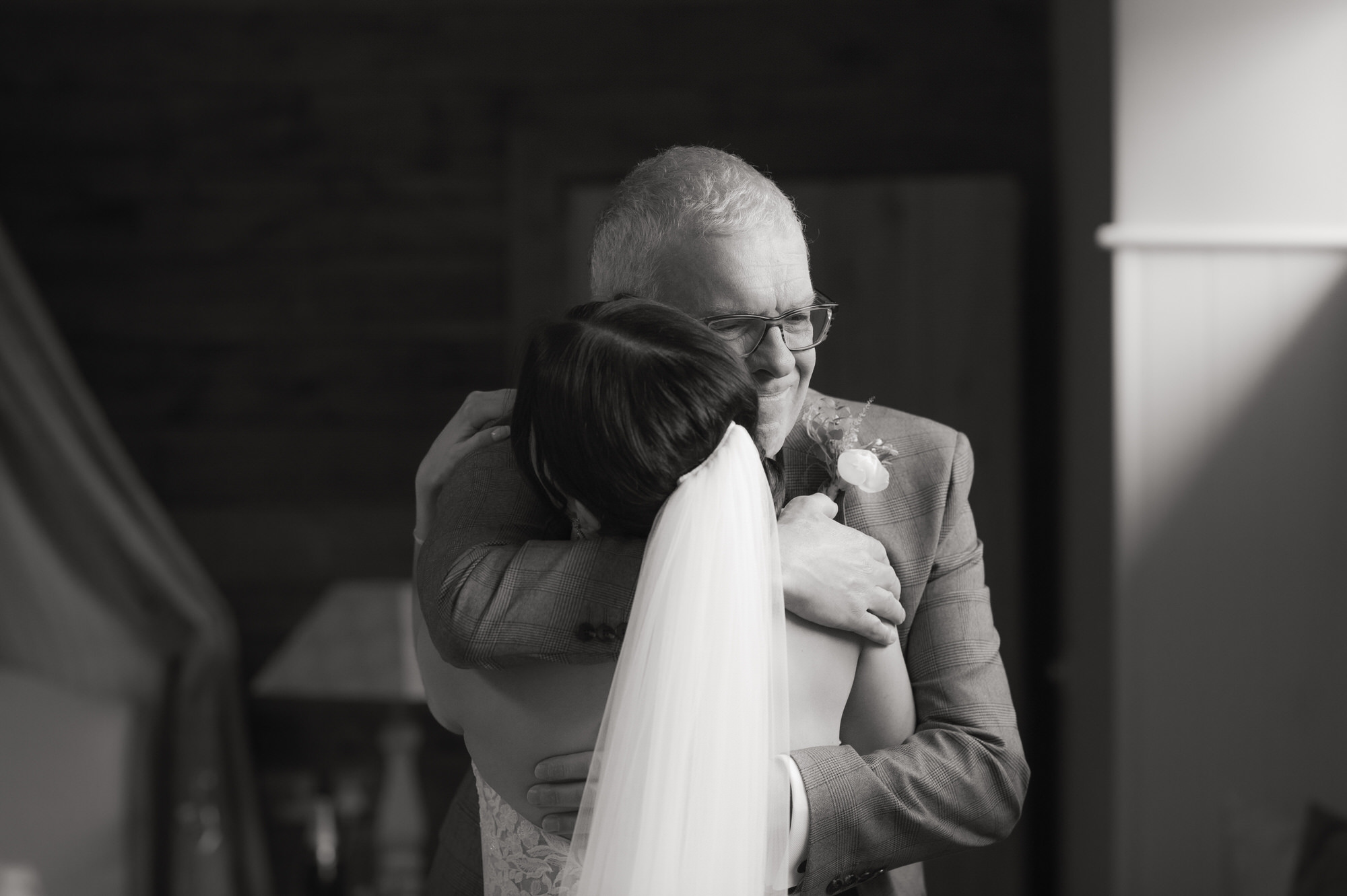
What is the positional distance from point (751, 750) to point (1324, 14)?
2.08 meters

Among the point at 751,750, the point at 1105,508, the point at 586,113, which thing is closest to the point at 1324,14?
the point at 1105,508

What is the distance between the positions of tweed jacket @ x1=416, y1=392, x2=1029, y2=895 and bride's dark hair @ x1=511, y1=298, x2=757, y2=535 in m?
0.08

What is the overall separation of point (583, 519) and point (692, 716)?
18 cm

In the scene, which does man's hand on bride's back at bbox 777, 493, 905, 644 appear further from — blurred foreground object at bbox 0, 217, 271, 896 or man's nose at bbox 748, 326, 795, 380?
blurred foreground object at bbox 0, 217, 271, 896

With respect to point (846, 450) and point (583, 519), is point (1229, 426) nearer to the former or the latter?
point (846, 450)

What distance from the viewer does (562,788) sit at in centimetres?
97

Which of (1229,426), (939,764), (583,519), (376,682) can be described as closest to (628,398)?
(583,519)

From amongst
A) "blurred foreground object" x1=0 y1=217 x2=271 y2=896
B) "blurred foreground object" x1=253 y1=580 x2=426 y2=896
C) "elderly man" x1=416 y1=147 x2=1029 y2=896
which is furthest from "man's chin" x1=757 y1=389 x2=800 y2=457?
"blurred foreground object" x1=0 y1=217 x2=271 y2=896

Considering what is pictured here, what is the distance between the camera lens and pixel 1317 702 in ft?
7.86

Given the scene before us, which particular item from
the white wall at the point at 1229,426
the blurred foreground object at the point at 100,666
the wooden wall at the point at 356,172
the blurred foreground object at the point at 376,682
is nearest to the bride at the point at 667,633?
the white wall at the point at 1229,426

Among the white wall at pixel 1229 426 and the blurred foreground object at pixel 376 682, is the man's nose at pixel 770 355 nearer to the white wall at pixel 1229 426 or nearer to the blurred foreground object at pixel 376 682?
the white wall at pixel 1229 426

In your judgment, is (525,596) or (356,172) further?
(356,172)

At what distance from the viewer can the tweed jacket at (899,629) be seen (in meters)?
0.90

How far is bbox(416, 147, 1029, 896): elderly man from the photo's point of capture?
2.98 ft
